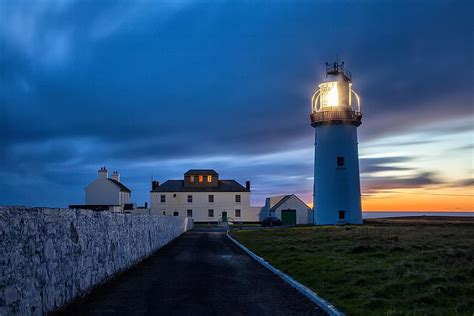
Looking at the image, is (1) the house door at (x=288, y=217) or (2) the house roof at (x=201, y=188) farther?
(2) the house roof at (x=201, y=188)

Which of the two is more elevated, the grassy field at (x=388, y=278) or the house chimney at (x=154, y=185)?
the house chimney at (x=154, y=185)

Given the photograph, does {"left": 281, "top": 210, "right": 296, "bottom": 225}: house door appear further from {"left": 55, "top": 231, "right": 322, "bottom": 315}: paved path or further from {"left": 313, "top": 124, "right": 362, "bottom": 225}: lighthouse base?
{"left": 55, "top": 231, "right": 322, "bottom": 315}: paved path

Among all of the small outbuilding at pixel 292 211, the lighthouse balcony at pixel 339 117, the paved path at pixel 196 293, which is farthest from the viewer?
the small outbuilding at pixel 292 211

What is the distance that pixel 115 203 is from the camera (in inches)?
2557

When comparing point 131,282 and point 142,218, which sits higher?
point 142,218

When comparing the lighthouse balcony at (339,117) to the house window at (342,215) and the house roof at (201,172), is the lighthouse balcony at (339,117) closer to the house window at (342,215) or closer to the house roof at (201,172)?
the house window at (342,215)

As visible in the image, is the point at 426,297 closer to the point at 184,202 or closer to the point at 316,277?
the point at 316,277

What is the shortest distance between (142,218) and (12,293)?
12.7 m

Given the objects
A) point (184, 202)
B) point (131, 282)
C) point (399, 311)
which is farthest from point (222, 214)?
point (399, 311)

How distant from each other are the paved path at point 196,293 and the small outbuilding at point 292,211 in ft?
143

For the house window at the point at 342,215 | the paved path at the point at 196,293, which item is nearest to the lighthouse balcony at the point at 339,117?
the house window at the point at 342,215

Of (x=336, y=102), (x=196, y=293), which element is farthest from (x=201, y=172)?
(x=196, y=293)

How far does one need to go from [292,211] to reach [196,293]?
4971 centimetres

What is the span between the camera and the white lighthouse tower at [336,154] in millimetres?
42750
